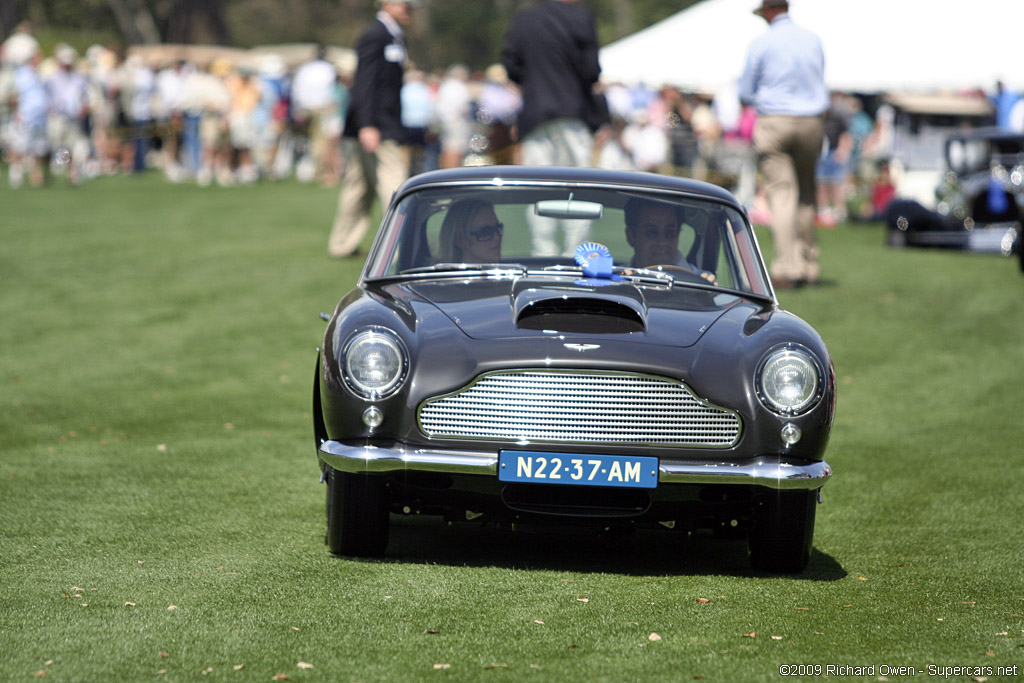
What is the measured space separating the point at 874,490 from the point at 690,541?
4.01ft

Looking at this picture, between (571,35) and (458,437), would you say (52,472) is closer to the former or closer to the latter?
(458,437)

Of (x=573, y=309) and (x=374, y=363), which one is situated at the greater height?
(x=573, y=309)

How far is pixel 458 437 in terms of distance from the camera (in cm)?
464

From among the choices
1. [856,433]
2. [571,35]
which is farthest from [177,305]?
[856,433]

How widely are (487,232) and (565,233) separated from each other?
1.10 ft

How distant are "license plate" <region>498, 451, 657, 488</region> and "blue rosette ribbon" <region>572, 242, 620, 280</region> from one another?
1.11 m

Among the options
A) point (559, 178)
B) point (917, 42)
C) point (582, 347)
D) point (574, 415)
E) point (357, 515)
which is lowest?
point (357, 515)

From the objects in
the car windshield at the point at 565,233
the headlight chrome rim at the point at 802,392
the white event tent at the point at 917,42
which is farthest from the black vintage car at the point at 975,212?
the headlight chrome rim at the point at 802,392

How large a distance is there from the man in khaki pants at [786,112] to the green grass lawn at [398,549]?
2.73 feet

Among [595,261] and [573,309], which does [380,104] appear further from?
[573,309]

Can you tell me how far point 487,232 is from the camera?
5.80 meters

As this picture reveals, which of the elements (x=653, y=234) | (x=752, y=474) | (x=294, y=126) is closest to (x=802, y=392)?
Answer: (x=752, y=474)

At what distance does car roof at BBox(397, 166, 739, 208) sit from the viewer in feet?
19.3

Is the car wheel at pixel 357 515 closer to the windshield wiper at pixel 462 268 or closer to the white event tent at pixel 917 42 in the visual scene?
the windshield wiper at pixel 462 268
